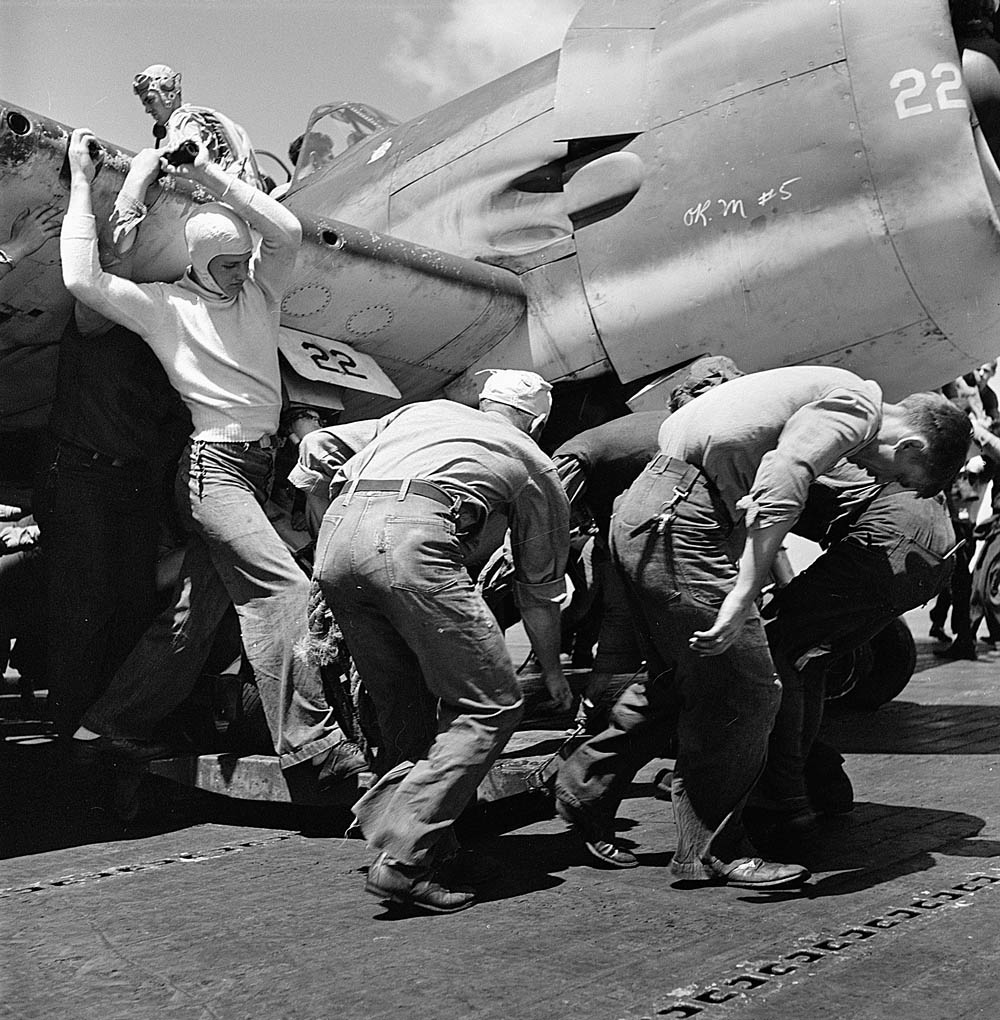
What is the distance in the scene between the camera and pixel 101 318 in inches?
165

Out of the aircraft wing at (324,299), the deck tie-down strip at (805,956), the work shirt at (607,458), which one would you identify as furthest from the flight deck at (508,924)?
the aircraft wing at (324,299)

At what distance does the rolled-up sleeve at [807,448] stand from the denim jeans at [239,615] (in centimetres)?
152

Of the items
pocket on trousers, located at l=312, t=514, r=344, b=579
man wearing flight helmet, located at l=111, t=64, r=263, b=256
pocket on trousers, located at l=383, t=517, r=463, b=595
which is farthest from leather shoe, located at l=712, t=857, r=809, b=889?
man wearing flight helmet, located at l=111, t=64, r=263, b=256

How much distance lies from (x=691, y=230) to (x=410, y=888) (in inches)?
117

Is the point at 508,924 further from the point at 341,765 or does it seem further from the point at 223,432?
the point at 223,432

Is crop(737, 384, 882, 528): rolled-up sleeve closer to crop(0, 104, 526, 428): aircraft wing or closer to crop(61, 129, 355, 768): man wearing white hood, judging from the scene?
crop(61, 129, 355, 768): man wearing white hood

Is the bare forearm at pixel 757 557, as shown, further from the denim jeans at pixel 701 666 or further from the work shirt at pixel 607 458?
the work shirt at pixel 607 458

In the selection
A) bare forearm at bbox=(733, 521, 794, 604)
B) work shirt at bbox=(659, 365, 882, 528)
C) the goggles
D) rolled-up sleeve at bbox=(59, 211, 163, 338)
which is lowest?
bare forearm at bbox=(733, 521, 794, 604)

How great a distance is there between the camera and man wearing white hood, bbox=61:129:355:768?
3754 millimetres

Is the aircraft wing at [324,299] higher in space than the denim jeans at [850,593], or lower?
higher

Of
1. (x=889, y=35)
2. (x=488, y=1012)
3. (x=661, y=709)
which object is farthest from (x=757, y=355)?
(x=488, y=1012)

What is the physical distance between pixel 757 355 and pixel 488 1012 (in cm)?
328

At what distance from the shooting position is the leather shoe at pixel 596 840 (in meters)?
3.38

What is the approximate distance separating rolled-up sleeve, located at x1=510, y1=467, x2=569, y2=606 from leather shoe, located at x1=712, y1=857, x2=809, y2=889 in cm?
83
